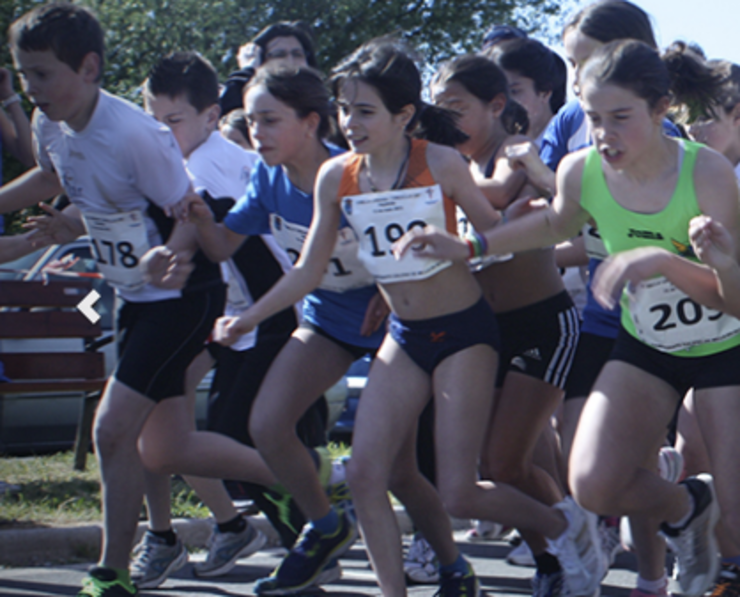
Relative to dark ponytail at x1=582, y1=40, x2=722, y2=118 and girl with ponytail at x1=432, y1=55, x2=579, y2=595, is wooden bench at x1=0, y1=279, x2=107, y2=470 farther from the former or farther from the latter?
dark ponytail at x1=582, y1=40, x2=722, y2=118

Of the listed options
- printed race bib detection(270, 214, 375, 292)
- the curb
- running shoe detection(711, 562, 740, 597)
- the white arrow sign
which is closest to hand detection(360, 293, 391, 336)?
printed race bib detection(270, 214, 375, 292)

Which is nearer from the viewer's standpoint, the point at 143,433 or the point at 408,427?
the point at 408,427

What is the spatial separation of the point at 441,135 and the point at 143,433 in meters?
1.72

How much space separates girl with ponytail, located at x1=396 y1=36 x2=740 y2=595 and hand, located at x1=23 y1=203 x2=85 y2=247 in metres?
1.71

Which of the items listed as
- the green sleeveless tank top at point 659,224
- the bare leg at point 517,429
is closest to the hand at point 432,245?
the green sleeveless tank top at point 659,224

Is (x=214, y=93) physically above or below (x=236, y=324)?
above

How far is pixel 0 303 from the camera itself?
731cm

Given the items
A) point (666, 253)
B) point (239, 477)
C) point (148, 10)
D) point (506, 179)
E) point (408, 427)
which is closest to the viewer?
point (666, 253)

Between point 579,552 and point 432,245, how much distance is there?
4.46ft

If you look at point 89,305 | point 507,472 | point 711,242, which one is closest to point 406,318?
point 507,472

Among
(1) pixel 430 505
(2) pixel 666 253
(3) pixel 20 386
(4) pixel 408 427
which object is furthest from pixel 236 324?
(3) pixel 20 386

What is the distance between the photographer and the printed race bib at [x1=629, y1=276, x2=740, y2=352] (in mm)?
3502

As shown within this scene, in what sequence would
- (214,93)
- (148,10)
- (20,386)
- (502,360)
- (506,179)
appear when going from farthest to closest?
1. (148,10)
2. (20,386)
3. (214,93)
4. (502,360)
5. (506,179)

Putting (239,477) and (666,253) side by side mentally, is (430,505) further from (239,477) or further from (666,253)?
(666,253)
